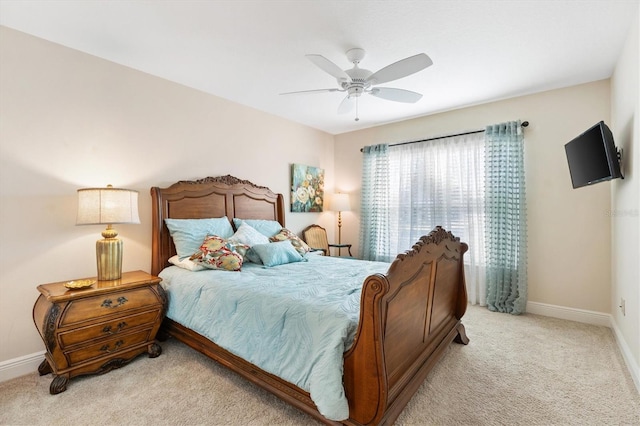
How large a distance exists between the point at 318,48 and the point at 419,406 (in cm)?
272

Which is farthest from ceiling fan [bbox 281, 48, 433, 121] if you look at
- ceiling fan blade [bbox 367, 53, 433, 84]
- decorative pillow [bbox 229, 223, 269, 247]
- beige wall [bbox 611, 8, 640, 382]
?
decorative pillow [bbox 229, 223, 269, 247]

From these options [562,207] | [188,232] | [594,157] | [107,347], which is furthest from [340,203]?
[107,347]

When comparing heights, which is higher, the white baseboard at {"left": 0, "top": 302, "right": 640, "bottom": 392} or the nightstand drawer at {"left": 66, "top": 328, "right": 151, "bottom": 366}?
the nightstand drawer at {"left": 66, "top": 328, "right": 151, "bottom": 366}

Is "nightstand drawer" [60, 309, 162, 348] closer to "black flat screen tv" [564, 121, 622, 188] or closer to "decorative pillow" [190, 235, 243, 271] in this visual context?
"decorative pillow" [190, 235, 243, 271]

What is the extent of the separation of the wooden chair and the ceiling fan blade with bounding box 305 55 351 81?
2656 mm

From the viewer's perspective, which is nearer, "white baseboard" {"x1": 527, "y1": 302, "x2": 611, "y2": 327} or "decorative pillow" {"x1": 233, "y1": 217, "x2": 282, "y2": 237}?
"white baseboard" {"x1": 527, "y1": 302, "x2": 611, "y2": 327}

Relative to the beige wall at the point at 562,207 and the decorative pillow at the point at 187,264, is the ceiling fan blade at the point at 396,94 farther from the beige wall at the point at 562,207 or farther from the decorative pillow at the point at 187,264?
the decorative pillow at the point at 187,264

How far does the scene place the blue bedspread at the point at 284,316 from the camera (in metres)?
1.49

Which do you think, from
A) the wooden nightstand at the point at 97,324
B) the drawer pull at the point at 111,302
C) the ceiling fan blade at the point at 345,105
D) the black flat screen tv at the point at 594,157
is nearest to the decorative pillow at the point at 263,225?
the wooden nightstand at the point at 97,324

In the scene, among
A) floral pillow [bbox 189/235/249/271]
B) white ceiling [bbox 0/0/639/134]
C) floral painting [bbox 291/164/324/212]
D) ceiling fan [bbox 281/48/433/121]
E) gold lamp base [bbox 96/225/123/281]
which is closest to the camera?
white ceiling [bbox 0/0/639/134]

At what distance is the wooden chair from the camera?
4.68 meters

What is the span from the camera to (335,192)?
5371 mm

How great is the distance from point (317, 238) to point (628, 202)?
351 centimetres

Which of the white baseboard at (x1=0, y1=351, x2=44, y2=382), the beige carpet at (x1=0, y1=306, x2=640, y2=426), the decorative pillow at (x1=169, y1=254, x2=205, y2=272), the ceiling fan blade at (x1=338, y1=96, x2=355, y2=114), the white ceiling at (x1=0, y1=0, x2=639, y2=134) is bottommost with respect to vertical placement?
the beige carpet at (x1=0, y1=306, x2=640, y2=426)
